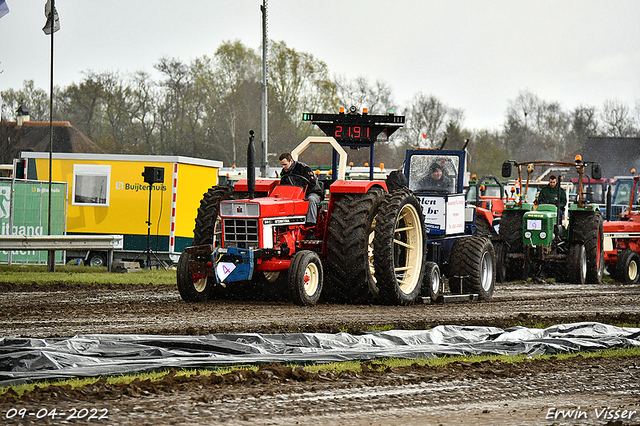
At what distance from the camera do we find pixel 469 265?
1296 cm

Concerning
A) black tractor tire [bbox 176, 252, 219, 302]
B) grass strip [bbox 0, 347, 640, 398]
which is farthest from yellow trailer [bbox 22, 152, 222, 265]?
grass strip [bbox 0, 347, 640, 398]

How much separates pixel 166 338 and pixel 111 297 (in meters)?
5.38

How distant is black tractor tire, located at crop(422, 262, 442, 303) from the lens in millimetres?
12391

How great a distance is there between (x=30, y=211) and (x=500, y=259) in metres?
10.3

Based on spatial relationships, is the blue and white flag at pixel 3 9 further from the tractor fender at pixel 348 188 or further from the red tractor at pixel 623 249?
the red tractor at pixel 623 249

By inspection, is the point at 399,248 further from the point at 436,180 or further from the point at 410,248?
the point at 436,180

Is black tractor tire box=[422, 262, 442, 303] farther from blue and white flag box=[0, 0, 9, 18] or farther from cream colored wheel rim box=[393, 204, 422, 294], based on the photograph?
blue and white flag box=[0, 0, 9, 18]

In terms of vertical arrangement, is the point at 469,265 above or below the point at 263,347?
above

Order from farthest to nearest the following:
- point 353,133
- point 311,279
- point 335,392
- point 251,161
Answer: point 353,133 → point 311,279 → point 251,161 → point 335,392

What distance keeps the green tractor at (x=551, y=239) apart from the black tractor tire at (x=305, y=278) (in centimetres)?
678

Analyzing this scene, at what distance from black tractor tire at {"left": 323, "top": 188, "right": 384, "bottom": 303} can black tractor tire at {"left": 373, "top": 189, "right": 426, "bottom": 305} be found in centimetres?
16

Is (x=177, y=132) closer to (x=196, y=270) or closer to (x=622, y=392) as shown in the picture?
(x=196, y=270)

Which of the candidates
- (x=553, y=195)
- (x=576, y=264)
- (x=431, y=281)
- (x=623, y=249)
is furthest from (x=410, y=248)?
(x=623, y=249)

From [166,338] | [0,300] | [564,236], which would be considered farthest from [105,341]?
[564,236]
